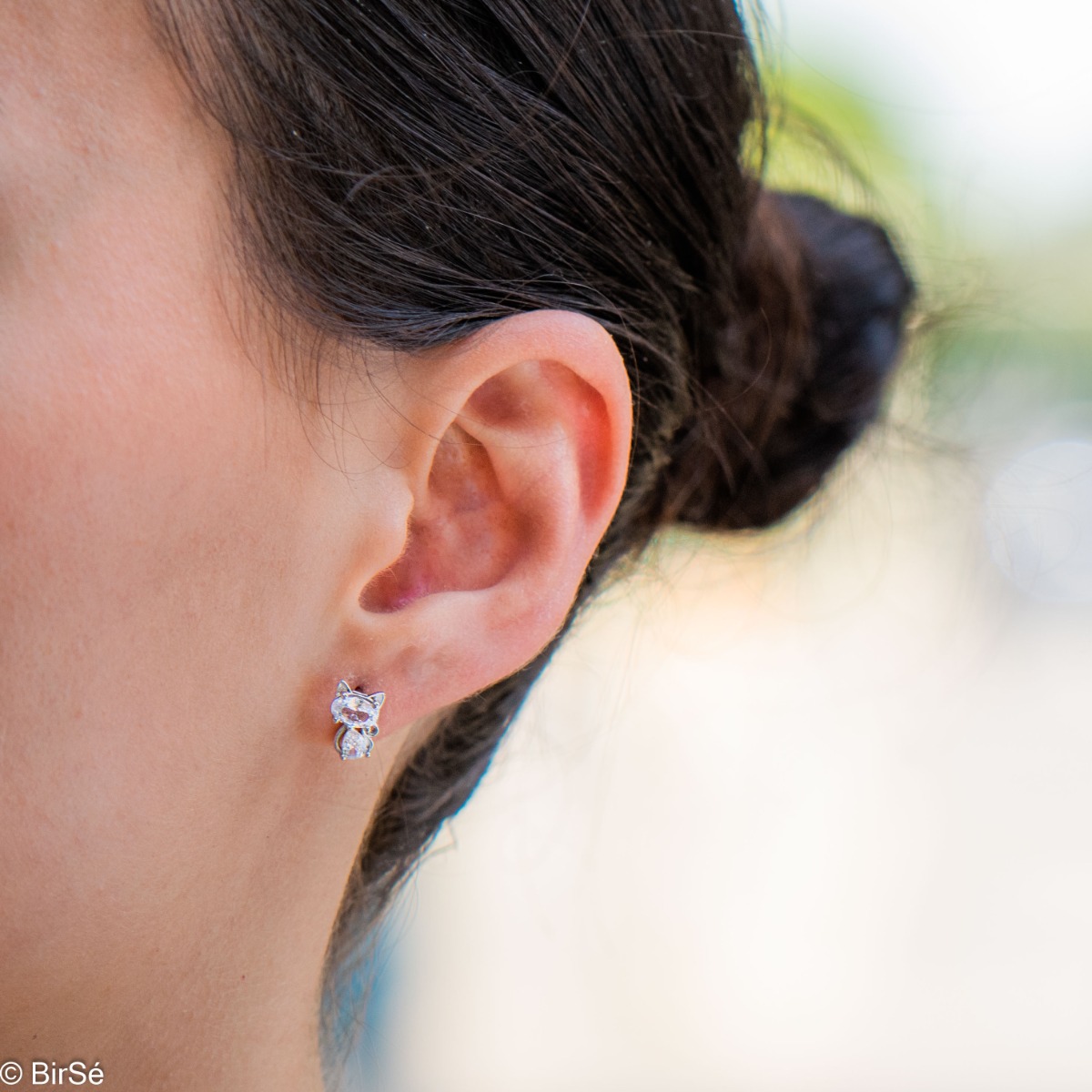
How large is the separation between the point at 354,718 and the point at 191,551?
22cm

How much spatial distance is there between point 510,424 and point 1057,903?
501 cm

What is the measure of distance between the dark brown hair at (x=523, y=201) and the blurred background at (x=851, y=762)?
0.22 meters

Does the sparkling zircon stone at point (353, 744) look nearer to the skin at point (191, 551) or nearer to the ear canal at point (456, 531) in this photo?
the skin at point (191, 551)

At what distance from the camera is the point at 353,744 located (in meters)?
1.01

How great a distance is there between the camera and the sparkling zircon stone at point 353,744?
1.00m

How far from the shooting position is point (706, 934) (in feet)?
15.7

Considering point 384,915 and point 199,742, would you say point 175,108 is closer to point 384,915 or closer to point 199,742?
point 199,742

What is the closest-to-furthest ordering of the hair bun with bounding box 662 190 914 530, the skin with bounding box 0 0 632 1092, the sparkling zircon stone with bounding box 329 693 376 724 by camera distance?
the skin with bounding box 0 0 632 1092 → the sparkling zircon stone with bounding box 329 693 376 724 → the hair bun with bounding box 662 190 914 530

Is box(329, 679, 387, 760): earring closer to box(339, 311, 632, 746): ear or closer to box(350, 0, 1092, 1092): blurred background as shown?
box(339, 311, 632, 746): ear

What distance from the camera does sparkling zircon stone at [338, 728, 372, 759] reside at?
1005 mm

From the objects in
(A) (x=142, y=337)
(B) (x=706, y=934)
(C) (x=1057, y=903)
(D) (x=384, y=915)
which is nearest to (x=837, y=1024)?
(B) (x=706, y=934)

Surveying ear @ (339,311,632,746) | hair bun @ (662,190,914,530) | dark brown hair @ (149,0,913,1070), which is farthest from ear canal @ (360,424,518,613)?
hair bun @ (662,190,914,530)

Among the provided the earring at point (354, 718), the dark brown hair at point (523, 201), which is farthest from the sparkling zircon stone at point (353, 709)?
the dark brown hair at point (523, 201)

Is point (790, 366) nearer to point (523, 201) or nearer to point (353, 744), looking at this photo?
point (523, 201)
